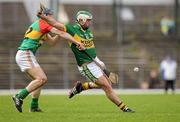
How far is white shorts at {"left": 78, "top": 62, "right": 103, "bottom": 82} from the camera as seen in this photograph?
19.8 metres

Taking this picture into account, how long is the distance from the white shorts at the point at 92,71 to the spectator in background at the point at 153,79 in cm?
2199

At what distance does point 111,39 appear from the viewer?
46.8 meters

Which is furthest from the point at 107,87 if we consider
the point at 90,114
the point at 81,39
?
the point at 81,39

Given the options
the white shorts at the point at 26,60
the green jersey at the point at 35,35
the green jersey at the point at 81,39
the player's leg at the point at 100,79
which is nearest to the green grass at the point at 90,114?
the player's leg at the point at 100,79

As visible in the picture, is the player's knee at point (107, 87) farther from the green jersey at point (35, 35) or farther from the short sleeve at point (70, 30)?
the green jersey at point (35, 35)

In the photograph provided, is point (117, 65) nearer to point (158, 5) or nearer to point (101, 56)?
point (101, 56)

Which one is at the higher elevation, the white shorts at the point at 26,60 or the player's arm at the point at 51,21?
the player's arm at the point at 51,21

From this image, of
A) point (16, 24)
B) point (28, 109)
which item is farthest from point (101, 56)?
point (28, 109)

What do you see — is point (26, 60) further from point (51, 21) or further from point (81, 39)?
point (81, 39)

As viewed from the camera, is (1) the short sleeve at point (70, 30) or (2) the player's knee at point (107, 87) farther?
(1) the short sleeve at point (70, 30)

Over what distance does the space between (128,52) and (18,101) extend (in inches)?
1009

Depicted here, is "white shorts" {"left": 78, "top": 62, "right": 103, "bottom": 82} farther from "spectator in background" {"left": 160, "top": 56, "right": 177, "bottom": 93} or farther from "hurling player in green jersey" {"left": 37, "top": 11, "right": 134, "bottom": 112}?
"spectator in background" {"left": 160, "top": 56, "right": 177, "bottom": 93}

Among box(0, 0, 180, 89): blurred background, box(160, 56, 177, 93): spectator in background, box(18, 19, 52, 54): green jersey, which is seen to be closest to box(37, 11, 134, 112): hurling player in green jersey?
box(18, 19, 52, 54): green jersey

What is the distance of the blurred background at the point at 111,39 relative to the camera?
141 ft
